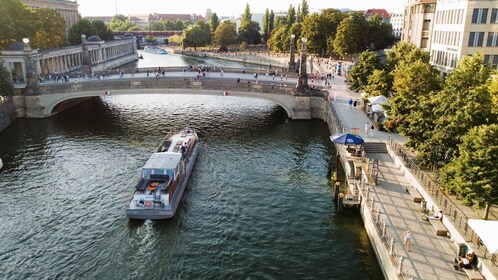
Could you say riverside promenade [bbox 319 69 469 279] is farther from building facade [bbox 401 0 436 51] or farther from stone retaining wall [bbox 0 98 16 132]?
stone retaining wall [bbox 0 98 16 132]

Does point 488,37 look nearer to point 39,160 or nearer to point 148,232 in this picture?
point 148,232

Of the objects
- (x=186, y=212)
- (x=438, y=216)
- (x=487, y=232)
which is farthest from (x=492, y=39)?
(x=186, y=212)

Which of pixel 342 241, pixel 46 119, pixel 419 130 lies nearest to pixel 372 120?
pixel 419 130

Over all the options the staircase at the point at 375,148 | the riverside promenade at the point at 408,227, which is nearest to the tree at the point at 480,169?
the riverside promenade at the point at 408,227

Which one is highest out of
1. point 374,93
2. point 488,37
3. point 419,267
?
point 488,37

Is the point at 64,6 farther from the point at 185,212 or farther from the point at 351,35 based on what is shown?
the point at 185,212
